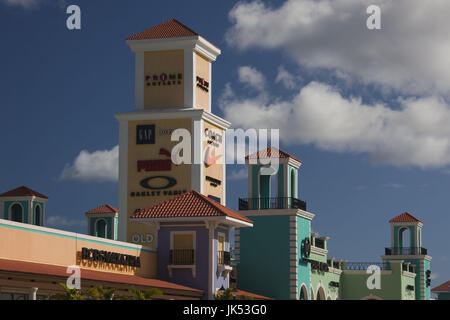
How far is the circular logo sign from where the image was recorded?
188ft

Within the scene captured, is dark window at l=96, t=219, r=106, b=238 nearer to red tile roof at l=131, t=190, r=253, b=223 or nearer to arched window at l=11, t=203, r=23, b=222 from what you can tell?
arched window at l=11, t=203, r=23, b=222

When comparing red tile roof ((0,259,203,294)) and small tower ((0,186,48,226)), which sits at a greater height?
small tower ((0,186,48,226))

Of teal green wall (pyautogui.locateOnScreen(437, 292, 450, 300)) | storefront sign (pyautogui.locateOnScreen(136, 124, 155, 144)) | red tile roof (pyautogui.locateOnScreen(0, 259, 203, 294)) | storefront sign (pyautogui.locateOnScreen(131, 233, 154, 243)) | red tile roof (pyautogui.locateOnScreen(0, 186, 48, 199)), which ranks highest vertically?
storefront sign (pyautogui.locateOnScreen(136, 124, 155, 144))

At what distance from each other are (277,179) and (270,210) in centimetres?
236

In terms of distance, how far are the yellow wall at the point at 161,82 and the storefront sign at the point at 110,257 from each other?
18.4 m

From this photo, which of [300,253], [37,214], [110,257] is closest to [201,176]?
[300,253]

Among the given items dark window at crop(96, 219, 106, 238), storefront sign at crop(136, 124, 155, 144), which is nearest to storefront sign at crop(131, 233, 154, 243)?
storefront sign at crop(136, 124, 155, 144)

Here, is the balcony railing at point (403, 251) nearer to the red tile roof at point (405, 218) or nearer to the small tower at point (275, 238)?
the red tile roof at point (405, 218)

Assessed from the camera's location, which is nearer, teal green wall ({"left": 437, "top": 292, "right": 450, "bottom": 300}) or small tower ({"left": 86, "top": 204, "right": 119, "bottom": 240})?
small tower ({"left": 86, "top": 204, "right": 119, "bottom": 240})

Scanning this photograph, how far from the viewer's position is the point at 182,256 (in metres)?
43.3

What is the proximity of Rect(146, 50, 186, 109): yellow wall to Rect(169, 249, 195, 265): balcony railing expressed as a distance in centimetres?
1704

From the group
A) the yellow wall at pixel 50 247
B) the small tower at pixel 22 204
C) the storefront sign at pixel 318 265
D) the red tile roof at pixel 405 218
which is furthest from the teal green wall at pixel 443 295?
the yellow wall at pixel 50 247

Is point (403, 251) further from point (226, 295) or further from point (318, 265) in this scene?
point (226, 295)

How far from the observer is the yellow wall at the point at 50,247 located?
33344 millimetres
